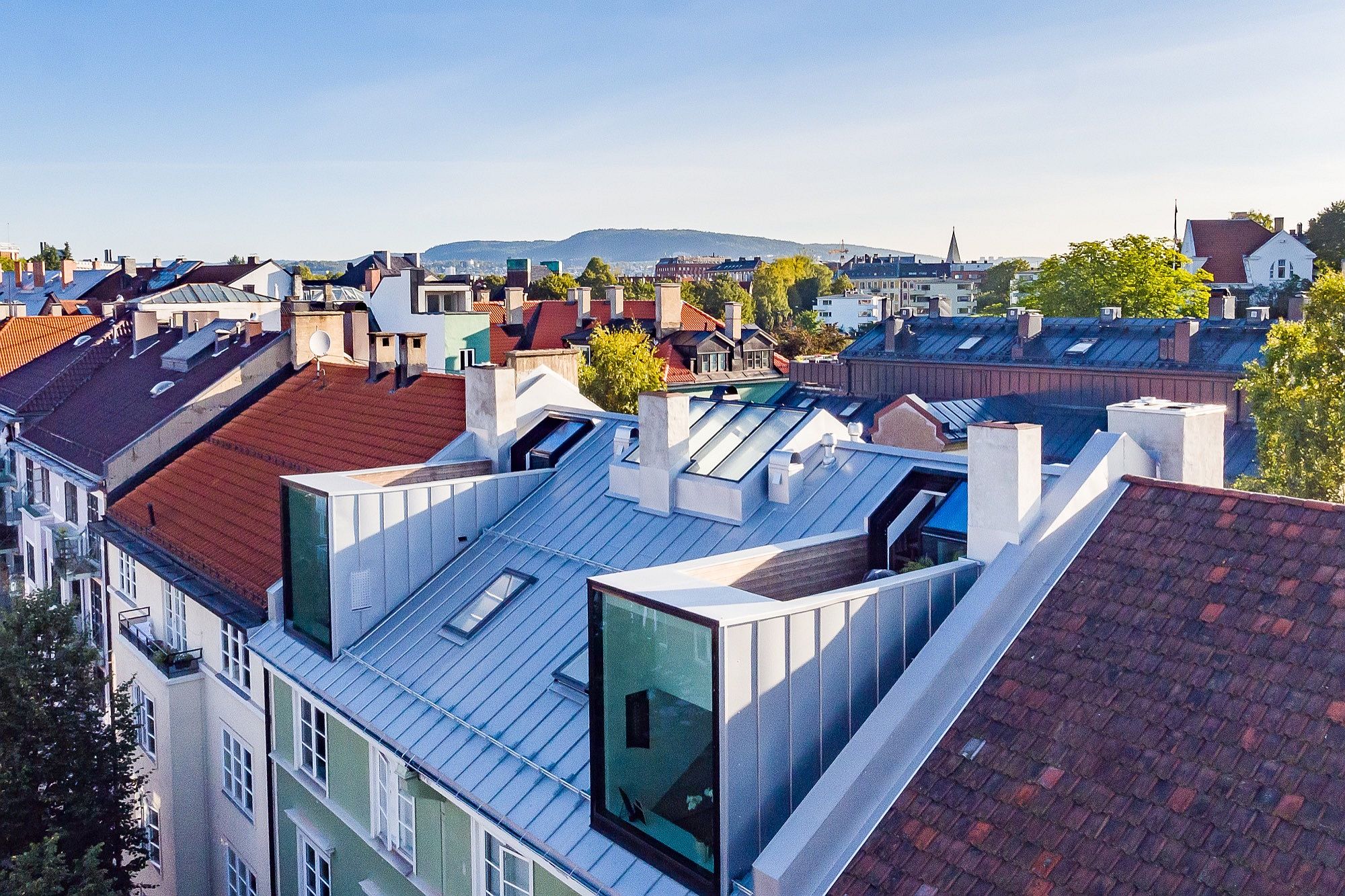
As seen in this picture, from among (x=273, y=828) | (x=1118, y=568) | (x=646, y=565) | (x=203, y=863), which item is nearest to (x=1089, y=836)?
(x=1118, y=568)

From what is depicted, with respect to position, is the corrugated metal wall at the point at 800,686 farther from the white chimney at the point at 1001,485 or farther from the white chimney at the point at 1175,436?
the white chimney at the point at 1175,436

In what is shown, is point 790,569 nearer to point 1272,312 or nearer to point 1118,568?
point 1118,568

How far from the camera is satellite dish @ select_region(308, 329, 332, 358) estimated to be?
28.0m

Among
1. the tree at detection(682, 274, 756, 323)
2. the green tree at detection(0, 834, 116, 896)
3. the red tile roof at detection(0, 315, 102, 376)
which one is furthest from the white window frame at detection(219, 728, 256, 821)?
the tree at detection(682, 274, 756, 323)

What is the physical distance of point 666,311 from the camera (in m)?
63.9

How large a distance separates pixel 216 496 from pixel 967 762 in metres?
18.4

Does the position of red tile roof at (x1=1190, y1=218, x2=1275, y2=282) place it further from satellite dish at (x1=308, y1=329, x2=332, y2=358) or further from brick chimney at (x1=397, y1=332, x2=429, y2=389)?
brick chimney at (x1=397, y1=332, x2=429, y2=389)

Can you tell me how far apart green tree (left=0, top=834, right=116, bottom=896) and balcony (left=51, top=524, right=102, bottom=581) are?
12845 mm

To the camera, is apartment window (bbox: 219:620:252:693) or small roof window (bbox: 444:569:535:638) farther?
apartment window (bbox: 219:620:252:693)

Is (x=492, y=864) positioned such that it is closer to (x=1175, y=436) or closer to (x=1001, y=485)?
(x=1001, y=485)

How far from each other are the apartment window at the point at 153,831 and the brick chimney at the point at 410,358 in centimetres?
926

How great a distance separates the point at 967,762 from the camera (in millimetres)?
8883

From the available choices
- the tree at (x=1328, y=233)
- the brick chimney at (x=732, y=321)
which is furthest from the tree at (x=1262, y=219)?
the brick chimney at (x=732, y=321)

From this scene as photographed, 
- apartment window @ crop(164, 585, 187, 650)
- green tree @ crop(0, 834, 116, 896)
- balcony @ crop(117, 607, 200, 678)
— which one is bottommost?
green tree @ crop(0, 834, 116, 896)
